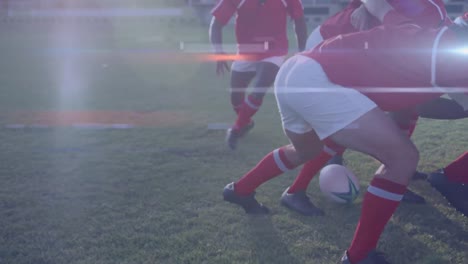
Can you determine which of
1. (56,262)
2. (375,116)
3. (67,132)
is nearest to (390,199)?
(375,116)

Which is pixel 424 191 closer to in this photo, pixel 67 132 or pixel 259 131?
pixel 259 131

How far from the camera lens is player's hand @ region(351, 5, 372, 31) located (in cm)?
388

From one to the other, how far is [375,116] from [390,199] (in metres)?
0.47

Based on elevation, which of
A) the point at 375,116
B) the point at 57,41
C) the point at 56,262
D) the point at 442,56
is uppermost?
the point at 442,56

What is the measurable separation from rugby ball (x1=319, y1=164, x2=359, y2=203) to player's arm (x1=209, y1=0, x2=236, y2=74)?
2.53m

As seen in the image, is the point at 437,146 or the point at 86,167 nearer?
the point at 86,167

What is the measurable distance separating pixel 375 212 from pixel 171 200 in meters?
1.82

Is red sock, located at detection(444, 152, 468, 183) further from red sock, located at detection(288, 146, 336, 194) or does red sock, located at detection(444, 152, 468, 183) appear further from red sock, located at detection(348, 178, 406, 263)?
red sock, located at detection(348, 178, 406, 263)

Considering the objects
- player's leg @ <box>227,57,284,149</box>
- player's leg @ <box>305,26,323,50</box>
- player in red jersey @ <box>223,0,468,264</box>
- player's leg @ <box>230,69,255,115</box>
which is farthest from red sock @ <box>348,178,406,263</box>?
player's leg @ <box>230,69,255,115</box>

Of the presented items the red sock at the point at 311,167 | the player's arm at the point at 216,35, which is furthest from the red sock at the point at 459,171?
the player's arm at the point at 216,35

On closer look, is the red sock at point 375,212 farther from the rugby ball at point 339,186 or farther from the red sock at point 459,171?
the red sock at point 459,171

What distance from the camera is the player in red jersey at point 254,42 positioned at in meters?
5.77

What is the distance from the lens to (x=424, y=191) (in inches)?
166

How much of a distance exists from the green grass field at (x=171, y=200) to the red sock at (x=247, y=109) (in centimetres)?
25
